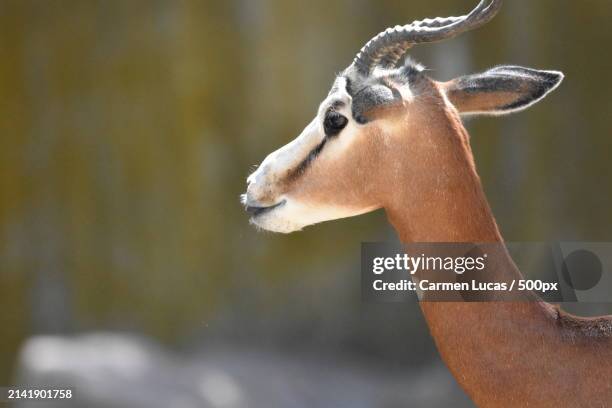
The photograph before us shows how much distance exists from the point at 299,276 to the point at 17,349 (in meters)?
2.23

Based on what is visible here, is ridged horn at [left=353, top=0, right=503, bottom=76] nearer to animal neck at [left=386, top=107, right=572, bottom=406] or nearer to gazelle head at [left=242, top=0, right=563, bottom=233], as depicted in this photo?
gazelle head at [left=242, top=0, right=563, bottom=233]

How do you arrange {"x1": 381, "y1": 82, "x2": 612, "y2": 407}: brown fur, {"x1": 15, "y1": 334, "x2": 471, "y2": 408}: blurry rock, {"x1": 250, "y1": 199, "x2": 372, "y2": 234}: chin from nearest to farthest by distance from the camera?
{"x1": 381, "y1": 82, "x2": 612, "y2": 407}: brown fur
{"x1": 250, "y1": 199, "x2": 372, "y2": 234}: chin
{"x1": 15, "y1": 334, "x2": 471, "y2": 408}: blurry rock

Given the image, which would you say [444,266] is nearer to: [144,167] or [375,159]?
[375,159]

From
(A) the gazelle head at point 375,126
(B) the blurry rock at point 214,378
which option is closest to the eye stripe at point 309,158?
(A) the gazelle head at point 375,126

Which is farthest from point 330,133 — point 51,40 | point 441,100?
point 51,40

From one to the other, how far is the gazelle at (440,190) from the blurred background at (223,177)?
11.6 ft

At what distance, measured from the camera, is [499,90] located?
3748 mm

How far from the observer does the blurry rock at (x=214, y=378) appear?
6461 mm

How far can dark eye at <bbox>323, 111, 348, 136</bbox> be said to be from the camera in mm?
3725

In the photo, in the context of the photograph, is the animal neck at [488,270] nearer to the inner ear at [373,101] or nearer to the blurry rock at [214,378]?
the inner ear at [373,101]

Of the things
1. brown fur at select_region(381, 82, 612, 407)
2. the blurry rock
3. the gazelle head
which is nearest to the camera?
brown fur at select_region(381, 82, 612, 407)

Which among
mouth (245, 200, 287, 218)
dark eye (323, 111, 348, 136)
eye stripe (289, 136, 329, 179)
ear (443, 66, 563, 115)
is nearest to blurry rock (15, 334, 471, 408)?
mouth (245, 200, 287, 218)

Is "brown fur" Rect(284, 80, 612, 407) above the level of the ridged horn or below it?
below

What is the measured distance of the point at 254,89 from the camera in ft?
24.6
